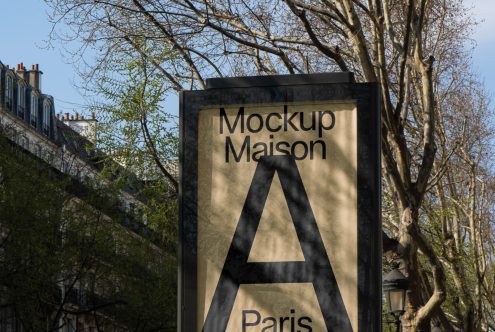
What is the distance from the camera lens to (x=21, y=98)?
5788 cm

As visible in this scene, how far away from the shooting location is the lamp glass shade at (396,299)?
16.3 meters

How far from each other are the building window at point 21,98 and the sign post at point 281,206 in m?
55.8

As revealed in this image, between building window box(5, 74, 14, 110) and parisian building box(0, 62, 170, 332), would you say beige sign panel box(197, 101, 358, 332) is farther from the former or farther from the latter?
building window box(5, 74, 14, 110)

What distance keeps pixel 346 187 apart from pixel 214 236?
10.7 inches

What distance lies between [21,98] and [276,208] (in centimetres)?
5655

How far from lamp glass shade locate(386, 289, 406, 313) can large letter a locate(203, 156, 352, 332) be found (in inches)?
551

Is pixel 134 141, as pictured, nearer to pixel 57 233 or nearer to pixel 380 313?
pixel 57 233

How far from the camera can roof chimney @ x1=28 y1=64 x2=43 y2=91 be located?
6319 centimetres

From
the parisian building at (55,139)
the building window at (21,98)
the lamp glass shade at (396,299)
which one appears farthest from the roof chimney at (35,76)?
the lamp glass shade at (396,299)

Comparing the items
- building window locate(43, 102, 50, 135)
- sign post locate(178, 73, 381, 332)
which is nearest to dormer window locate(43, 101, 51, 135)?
building window locate(43, 102, 50, 135)

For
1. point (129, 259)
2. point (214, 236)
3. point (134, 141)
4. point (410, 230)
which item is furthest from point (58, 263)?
point (214, 236)

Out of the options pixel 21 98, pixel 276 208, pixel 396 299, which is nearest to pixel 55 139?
pixel 21 98

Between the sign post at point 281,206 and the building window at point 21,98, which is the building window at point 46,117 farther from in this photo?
the sign post at point 281,206

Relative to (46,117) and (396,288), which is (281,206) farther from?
(46,117)
